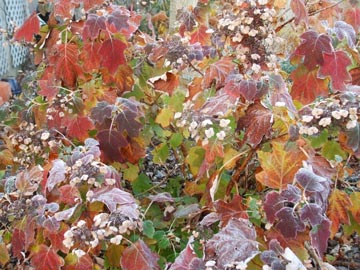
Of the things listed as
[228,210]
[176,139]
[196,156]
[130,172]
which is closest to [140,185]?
[130,172]

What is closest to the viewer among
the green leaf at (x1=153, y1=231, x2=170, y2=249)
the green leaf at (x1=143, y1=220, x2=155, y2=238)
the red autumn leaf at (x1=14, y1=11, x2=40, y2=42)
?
the green leaf at (x1=143, y1=220, x2=155, y2=238)

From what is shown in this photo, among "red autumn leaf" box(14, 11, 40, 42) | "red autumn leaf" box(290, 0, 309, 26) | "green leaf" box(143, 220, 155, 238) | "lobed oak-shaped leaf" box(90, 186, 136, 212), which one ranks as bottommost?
"green leaf" box(143, 220, 155, 238)

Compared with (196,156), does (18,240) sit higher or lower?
lower

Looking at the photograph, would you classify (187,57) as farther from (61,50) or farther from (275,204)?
(275,204)

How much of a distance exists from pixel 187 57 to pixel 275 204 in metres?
0.63

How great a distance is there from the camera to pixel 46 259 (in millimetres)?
1320

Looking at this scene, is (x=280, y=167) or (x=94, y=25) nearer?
(x=280, y=167)

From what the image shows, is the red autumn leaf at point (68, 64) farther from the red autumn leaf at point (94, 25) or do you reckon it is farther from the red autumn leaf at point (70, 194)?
the red autumn leaf at point (70, 194)

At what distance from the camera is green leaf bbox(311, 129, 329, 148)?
50.3 inches

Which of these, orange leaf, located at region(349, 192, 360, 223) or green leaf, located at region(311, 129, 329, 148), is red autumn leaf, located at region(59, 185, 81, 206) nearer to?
green leaf, located at region(311, 129, 329, 148)

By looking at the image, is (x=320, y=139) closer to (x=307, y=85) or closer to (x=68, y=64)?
(x=307, y=85)

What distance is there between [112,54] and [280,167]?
2.27 feet

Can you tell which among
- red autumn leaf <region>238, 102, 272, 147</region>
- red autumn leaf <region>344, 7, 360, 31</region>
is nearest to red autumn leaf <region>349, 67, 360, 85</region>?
red autumn leaf <region>344, 7, 360, 31</region>

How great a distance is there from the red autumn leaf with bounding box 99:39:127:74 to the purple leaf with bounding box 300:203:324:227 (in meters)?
0.84
